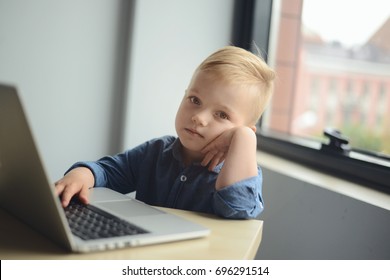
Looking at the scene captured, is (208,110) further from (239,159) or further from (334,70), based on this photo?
(334,70)

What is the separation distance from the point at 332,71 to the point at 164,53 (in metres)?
0.69

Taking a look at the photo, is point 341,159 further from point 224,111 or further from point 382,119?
point 224,111

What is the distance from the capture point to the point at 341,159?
59.9 inches

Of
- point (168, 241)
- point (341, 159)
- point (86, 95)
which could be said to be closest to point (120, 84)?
point (86, 95)

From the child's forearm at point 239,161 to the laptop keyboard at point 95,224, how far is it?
11.0 inches

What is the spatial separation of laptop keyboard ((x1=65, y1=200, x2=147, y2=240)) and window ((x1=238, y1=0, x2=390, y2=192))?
0.88m

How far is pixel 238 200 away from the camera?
93 cm

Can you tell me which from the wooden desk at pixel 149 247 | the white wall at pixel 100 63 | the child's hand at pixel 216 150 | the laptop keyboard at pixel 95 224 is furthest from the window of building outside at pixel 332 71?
the laptop keyboard at pixel 95 224

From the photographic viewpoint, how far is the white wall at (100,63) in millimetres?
1920

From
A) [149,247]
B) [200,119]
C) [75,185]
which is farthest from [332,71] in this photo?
[149,247]

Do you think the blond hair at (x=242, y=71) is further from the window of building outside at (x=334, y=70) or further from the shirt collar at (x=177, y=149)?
the window of building outside at (x=334, y=70)

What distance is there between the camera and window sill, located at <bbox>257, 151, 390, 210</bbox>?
1253 mm

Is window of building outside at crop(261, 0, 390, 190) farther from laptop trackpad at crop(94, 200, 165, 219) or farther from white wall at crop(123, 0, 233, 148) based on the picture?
laptop trackpad at crop(94, 200, 165, 219)

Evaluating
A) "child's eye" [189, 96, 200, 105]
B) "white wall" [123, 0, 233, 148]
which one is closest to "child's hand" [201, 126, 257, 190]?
"child's eye" [189, 96, 200, 105]
